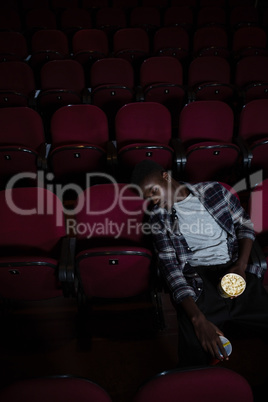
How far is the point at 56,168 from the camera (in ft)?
5.20

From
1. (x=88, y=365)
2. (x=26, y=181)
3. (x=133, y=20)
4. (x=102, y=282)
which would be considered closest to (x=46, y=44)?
(x=133, y=20)

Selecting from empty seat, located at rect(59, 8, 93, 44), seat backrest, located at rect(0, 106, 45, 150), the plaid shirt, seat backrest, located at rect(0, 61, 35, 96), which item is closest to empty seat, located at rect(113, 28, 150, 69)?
empty seat, located at rect(59, 8, 93, 44)

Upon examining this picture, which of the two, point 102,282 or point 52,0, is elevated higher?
point 52,0

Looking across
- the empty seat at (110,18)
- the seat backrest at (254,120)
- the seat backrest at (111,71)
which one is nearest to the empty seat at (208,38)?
the empty seat at (110,18)

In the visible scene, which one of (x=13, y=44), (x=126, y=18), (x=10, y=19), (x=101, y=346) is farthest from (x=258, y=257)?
(x=10, y=19)

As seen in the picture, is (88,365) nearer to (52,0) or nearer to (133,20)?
(133,20)

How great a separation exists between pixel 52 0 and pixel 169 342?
13.2 ft

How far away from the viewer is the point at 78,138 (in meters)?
1.78

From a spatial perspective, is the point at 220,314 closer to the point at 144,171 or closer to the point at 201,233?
the point at 201,233

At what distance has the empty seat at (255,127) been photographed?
1.64 m

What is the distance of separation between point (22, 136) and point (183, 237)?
119 centimetres

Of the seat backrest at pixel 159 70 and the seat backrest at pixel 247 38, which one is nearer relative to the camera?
the seat backrest at pixel 159 70

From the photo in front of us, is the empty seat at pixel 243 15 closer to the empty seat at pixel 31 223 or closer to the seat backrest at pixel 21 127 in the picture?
the seat backrest at pixel 21 127

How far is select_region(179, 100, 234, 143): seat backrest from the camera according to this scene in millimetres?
1770
